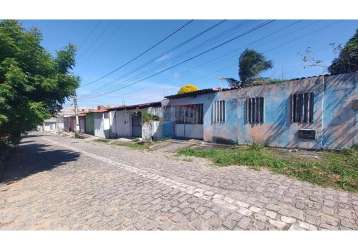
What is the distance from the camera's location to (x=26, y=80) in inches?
249

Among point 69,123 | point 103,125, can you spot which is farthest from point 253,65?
point 69,123

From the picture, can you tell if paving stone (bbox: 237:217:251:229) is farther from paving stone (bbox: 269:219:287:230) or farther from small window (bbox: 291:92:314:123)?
small window (bbox: 291:92:314:123)

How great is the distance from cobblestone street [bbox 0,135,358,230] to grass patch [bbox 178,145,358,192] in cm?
51

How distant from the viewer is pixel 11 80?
5898mm

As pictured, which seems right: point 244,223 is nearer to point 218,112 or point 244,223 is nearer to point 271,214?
point 271,214

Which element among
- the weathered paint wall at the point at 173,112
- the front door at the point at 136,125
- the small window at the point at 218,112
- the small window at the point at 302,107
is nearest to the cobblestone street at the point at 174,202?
the small window at the point at 302,107

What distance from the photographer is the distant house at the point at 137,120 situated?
15883mm

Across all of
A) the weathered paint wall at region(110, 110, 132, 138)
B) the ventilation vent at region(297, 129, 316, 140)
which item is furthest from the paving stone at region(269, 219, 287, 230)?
the weathered paint wall at region(110, 110, 132, 138)

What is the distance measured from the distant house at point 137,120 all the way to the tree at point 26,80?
8.11 m

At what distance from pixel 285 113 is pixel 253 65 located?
1770 cm

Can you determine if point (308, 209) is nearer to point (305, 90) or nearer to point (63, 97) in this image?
point (305, 90)

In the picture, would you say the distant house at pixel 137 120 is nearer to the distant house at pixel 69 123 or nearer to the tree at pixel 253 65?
the tree at pixel 253 65

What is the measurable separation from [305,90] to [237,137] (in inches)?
158

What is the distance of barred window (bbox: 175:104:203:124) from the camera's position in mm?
14061
